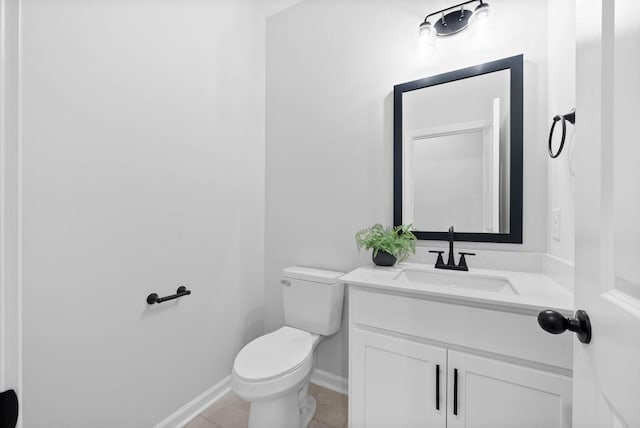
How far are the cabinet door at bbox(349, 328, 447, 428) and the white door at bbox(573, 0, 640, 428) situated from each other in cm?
55

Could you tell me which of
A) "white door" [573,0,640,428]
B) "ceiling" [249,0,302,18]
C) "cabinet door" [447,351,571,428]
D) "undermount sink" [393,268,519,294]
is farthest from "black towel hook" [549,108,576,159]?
"ceiling" [249,0,302,18]

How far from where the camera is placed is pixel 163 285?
143cm

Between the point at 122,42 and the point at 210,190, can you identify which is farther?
the point at 210,190

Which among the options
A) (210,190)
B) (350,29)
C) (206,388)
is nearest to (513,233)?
(350,29)

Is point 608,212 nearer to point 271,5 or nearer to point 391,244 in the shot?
point 391,244

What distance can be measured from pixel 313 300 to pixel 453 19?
1659mm

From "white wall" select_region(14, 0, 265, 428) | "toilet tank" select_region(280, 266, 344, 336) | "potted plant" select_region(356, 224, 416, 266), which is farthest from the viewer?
"toilet tank" select_region(280, 266, 344, 336)

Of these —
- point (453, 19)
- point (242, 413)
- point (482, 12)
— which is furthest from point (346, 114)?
point (242, 413)

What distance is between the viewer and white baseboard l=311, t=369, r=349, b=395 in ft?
5.81

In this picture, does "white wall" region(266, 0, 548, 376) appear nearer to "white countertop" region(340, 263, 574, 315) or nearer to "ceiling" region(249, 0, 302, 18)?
"ceiling" region(249, 0, 302, 18)

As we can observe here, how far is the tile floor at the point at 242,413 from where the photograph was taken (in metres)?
1.50

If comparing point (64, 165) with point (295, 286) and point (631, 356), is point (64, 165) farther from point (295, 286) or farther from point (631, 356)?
point (631, 356)

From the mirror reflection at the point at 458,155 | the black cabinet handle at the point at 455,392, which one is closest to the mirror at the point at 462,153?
the mirror reflection at the point at 458,155

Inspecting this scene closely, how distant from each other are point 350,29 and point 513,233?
1.50 metres
